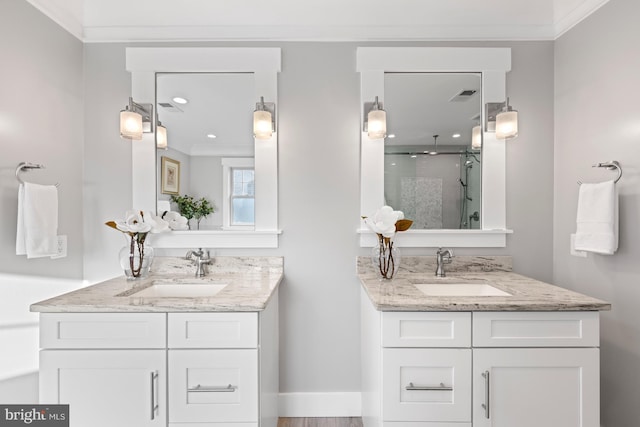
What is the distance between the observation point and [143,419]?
1380 mm

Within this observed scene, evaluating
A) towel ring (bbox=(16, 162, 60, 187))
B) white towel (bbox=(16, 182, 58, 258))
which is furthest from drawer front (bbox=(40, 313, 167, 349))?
towel ring (bbox=(16, 162, 60, 187))

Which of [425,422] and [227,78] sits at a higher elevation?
[227,78]

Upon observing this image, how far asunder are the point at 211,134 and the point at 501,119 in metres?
1.67

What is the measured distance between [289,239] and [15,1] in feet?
5.77

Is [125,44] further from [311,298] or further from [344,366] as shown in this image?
[344,366]

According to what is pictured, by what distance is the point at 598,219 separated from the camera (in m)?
1.67

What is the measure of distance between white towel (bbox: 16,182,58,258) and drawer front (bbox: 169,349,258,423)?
92 cm

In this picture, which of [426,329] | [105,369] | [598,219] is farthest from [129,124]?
[598,219]

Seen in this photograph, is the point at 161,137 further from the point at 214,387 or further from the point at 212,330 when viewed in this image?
the point at 214,387

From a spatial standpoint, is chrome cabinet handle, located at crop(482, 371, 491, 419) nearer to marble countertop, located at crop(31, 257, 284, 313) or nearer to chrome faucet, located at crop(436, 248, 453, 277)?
chrome faucet, located at crop(436, 248, 453, 277)

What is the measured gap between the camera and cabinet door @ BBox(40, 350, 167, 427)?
4.52ft

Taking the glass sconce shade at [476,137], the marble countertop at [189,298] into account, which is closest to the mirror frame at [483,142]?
the glass sconce shade at [476,137]

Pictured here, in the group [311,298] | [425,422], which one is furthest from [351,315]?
[425,422]

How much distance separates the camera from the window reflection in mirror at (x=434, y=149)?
2.09 m
